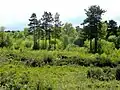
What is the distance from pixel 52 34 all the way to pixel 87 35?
19.1 meters

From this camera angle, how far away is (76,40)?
113 meters

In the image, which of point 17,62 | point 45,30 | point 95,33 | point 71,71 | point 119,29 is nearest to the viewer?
point 71,71

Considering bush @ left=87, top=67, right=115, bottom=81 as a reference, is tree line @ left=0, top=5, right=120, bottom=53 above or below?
above

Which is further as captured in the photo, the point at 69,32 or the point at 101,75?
the point at 69,32

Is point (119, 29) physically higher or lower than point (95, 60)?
higher

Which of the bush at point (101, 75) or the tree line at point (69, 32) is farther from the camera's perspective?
the tree line at point (69, 32)

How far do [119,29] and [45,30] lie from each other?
23.6 metres

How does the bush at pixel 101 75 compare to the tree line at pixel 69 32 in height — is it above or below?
below

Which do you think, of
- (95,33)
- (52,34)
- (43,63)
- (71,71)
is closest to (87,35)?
(95,33)

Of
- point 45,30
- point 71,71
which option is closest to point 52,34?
point 45,30

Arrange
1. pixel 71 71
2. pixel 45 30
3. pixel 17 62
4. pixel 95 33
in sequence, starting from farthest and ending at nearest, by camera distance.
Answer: pixel 45 30, pixel 95 33, pixel 17 62, pixel 71 71

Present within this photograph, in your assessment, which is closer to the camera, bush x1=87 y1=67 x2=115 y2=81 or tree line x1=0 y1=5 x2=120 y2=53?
bush x1=87 y1=67 x2=115 y2=81

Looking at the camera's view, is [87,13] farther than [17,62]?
Yes

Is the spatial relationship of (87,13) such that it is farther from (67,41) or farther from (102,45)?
(67,41)
